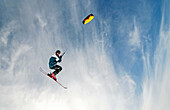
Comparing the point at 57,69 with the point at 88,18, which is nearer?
the point at 57,69

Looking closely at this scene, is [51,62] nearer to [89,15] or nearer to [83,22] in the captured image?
[83,22]

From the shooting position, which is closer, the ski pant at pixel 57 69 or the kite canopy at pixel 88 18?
the ski pant at pixel 57 69

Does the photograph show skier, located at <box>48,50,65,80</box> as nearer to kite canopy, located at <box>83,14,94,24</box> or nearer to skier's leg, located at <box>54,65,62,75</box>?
skier's leg, located at <box>54,65,62,75</box>

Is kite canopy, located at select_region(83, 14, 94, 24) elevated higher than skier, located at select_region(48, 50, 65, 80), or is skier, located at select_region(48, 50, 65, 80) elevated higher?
kite canopy, located at select_region(83, 14, 94, 24)

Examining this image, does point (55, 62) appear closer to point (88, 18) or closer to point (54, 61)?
point (54, 61)

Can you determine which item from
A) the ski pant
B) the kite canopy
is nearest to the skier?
the ski pant

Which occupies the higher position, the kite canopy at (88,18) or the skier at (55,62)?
the kite canopy at (88,18)

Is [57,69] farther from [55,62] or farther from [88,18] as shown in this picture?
[88,18]

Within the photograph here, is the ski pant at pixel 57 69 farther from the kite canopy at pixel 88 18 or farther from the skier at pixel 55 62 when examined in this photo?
the kite canopy at pixel 88 18

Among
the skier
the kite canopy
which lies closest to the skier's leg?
the skier

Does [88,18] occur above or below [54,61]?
above

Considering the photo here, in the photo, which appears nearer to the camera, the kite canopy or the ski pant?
the ski pant

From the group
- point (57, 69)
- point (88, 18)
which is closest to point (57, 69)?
point (57, 69)

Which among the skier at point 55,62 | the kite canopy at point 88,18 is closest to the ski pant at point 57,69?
the skier at point 55,62
